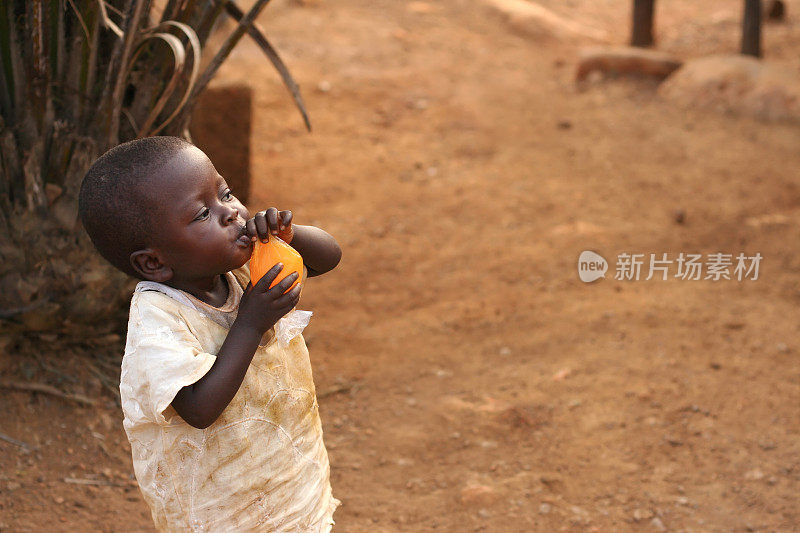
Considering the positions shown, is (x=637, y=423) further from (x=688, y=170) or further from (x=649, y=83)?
(x=649, y=83)

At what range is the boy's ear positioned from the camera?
1.62 metres

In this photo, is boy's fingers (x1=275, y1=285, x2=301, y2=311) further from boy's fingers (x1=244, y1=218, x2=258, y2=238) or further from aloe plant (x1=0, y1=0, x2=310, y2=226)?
aloe plant (x1=0, y1=0, x2=310, y2=226)

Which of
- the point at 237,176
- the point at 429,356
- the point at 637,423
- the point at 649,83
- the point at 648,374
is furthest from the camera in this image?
the point at 649,83

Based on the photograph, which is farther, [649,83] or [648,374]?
[649,83]

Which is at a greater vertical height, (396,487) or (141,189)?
(141,189)

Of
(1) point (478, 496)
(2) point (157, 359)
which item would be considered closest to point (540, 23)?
(1) point (478, 496)

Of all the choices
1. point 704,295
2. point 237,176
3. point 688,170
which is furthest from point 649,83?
point 237,176

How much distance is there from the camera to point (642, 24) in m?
7.66

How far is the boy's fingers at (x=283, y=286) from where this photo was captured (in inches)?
62.8

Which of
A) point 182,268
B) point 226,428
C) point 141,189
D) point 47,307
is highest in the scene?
point 141,189

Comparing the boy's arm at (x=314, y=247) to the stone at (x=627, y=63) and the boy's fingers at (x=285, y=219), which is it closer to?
the boy's fingers at (x=285, y=219)

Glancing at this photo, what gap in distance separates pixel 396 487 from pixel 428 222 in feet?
8.06

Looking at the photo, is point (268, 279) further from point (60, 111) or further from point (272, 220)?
point (60, 111)

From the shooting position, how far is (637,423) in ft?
10.7
